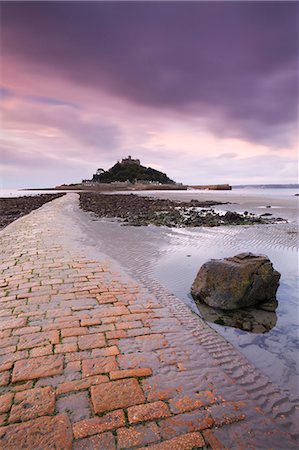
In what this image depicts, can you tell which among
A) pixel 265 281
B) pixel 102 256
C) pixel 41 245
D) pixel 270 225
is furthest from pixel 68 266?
pixel 270 225

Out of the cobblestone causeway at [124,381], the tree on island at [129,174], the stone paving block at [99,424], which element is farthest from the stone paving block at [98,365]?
the tree on island at [129,174]

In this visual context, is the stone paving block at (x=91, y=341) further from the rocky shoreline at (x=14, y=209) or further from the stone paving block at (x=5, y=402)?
the rocky shoreline at (x=14, y=209)

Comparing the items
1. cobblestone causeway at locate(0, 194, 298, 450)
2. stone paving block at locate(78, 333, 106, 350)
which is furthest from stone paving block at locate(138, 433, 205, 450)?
stone paving block at locate(78, 333, 106, 350)

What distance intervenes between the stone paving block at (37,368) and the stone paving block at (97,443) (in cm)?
82

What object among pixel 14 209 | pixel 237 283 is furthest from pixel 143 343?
pixel 14 209

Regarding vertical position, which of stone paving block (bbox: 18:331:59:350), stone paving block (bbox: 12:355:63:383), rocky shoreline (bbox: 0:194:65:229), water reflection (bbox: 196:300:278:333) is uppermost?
stone paving block (bbox: 18:331:59:350)

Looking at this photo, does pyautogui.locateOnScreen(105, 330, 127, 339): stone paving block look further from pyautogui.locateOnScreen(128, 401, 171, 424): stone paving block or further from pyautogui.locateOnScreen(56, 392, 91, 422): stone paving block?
pyautogui.locateOnScreen(128, 401, 171, 424): stone paving block

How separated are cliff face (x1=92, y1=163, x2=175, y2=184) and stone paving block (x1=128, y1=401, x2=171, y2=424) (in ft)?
372

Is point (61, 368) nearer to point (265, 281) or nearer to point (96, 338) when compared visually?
point (96, 338)

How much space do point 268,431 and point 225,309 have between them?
255 cm

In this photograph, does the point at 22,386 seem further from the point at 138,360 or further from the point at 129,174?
the point at 129,174

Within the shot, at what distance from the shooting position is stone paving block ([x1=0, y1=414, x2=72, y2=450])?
76.5 inches

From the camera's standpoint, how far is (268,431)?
2.20m

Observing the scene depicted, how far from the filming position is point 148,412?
2.25 metres
